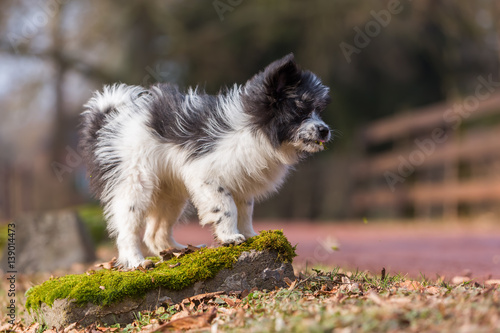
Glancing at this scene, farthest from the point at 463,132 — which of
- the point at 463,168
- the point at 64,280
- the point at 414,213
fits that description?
the point at 64,280

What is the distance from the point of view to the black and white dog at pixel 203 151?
493 cm

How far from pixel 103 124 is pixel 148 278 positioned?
1858 millimetres

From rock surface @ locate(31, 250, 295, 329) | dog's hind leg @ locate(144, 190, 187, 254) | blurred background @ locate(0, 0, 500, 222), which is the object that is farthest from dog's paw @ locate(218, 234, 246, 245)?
blurred background @ locate(0, 0, 500, 222)

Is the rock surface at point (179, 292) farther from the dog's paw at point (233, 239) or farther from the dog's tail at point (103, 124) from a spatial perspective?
the dog's tail at point (103, 124)

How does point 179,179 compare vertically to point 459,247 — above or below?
above

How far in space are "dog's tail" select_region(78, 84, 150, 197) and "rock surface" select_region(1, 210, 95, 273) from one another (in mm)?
3551

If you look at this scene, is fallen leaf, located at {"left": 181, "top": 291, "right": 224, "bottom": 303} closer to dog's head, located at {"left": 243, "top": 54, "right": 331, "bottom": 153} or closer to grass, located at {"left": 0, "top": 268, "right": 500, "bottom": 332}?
grass, located at {"left": 0, "top": 268, "right": 500, "bottom": 332}

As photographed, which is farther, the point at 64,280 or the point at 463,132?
the point at 463,132

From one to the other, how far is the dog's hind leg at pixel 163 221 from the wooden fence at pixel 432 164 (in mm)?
11579

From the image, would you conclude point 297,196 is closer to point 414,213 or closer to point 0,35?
point 414,213

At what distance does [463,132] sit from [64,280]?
14.0 m

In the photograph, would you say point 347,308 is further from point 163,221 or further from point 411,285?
point 163,221

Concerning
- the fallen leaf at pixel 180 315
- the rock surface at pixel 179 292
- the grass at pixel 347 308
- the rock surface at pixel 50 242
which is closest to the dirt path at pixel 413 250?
the grass at pixel 347 308

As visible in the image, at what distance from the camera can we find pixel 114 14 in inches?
703
